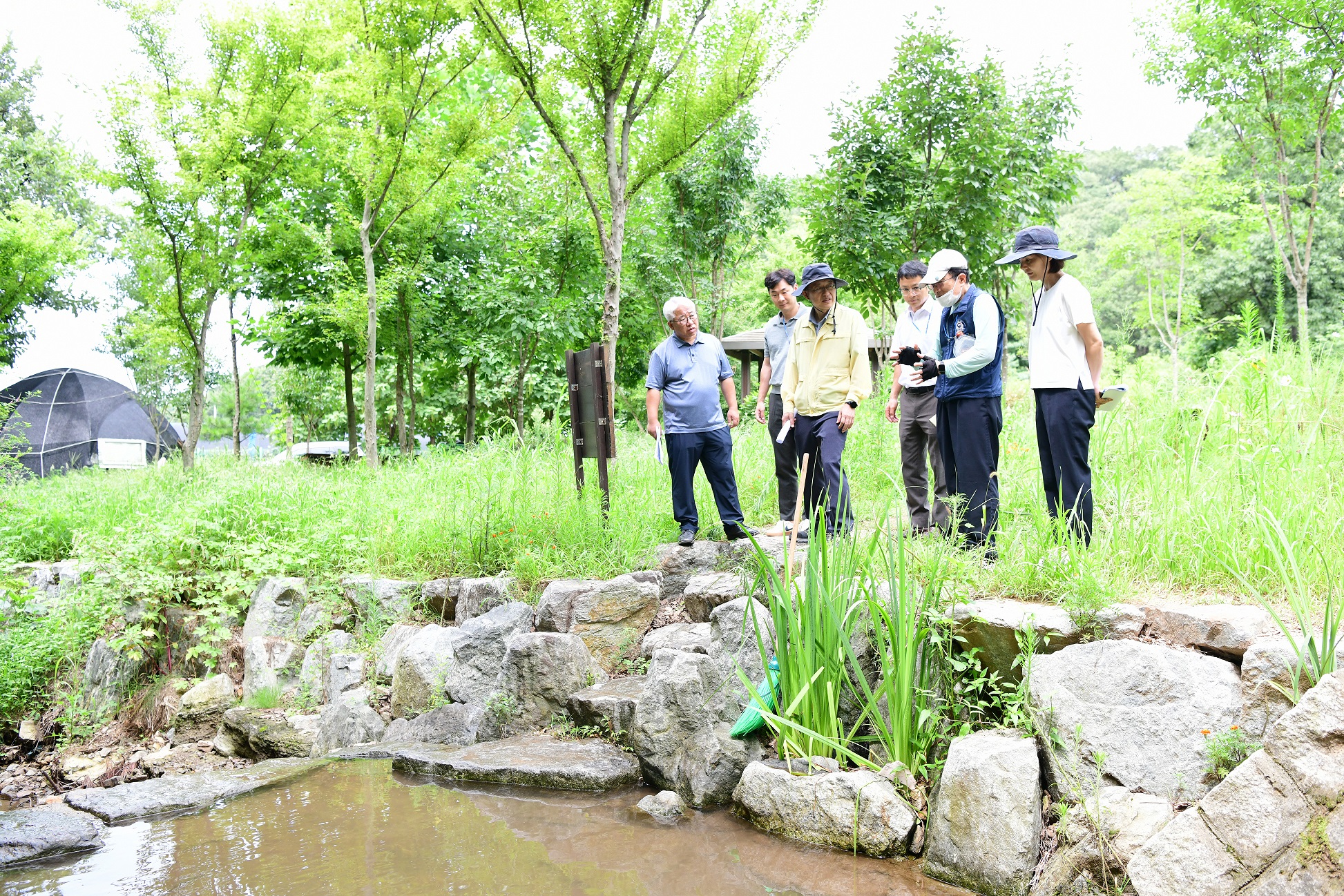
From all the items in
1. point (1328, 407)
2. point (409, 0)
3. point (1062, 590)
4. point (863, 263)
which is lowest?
point (1062, 590)

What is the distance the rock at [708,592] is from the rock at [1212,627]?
2224 millimetres

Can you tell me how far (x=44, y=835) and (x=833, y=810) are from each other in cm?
386

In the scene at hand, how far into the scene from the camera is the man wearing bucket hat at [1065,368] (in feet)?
13.1

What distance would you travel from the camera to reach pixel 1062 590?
11.9ft

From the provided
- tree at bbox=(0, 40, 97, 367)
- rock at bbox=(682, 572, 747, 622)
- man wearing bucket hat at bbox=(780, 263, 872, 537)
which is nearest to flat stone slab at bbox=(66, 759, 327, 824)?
rock at bbox=(682, 572, 747, 622)

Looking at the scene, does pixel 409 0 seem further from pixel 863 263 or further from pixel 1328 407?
pixel 1328 407

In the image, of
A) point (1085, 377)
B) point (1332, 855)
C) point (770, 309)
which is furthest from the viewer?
point (770, 309)

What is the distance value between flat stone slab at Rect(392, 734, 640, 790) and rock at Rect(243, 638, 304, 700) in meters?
1.85

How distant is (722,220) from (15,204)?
554 inches

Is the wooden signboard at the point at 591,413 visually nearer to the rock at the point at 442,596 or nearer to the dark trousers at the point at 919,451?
the rock at the point at 442,596

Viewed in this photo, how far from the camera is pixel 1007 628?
11.5 ft

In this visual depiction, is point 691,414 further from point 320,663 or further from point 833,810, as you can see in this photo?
point 320,663

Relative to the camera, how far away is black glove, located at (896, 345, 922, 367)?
16.0ft

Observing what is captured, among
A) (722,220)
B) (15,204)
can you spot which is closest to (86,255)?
(15,204)
